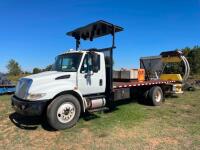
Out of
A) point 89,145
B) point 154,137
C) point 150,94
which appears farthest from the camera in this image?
point 150,94

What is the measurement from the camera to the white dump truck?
625cm

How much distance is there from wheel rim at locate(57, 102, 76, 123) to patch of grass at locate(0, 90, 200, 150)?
365mm

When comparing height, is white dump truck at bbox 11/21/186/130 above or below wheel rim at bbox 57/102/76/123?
above

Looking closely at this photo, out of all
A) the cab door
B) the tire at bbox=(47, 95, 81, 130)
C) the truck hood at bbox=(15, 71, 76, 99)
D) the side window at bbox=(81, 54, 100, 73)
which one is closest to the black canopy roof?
the cab door

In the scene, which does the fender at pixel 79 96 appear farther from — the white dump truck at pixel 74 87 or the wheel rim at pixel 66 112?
the wheel rim at pixel 66 112

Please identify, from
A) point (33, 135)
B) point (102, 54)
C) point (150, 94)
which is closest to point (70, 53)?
point (102, 54)

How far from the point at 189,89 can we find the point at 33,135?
43.2 ft

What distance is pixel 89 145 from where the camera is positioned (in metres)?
5.24

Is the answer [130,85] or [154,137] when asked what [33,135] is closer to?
[154,137]

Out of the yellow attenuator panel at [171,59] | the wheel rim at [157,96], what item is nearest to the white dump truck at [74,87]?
the wheel rim at [157,96]

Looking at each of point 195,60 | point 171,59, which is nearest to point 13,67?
point 195,60

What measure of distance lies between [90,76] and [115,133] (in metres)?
2.27

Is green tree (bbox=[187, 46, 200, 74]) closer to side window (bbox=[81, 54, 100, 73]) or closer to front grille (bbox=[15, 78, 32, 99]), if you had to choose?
side window (bbox=[81, 54, 100, 73])

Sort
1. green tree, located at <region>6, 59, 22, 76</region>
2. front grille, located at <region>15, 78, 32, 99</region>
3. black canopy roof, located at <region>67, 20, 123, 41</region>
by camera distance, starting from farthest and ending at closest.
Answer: green tree, located at <region>6, 59, 22, 76</region> < black canopy roof, located at <region>67, 20, 123, 41</region> < front grille, located at <region>15, 78, 32, 99</region>
